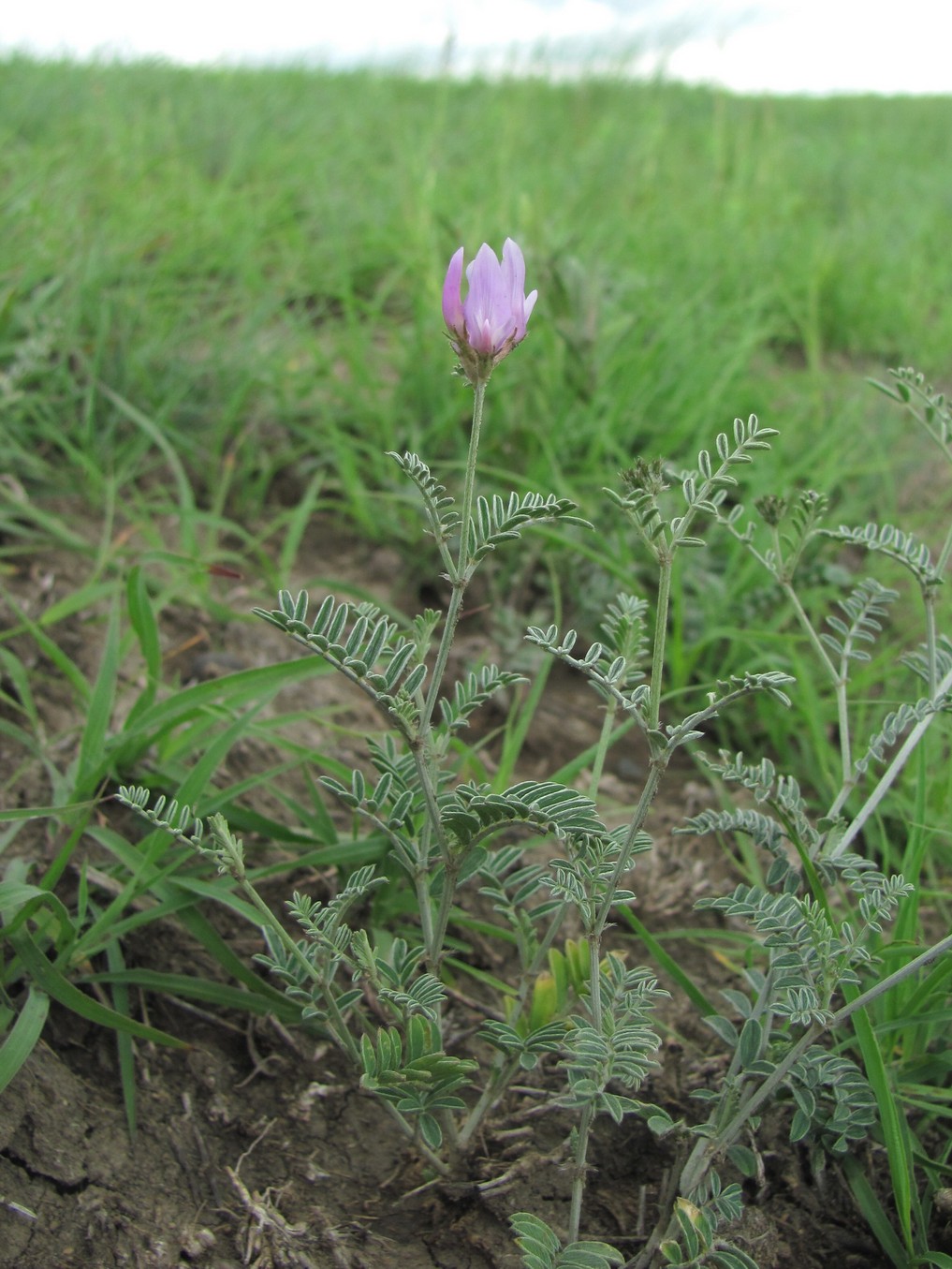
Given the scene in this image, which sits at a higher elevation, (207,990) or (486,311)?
(486,311)

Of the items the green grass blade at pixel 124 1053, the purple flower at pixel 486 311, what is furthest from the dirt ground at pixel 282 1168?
the purple flower at pixel 486 311

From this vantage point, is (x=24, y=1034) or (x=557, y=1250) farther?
(x=24, y=1034)

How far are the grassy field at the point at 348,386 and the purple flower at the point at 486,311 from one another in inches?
10.0

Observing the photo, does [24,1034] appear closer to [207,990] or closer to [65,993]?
[65,993]

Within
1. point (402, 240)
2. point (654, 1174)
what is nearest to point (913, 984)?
point (654, 1174)

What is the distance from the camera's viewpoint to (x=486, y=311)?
106 centimetres

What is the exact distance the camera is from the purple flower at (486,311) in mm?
1062

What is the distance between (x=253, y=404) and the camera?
2.77m

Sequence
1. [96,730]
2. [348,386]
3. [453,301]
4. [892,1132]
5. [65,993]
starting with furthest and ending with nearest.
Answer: [348,386] < [96,730] < [65,993] < [892,1132] < [453,301]

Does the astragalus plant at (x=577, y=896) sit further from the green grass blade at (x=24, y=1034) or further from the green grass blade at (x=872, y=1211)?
the green grass blade at (x=24, y=1034)

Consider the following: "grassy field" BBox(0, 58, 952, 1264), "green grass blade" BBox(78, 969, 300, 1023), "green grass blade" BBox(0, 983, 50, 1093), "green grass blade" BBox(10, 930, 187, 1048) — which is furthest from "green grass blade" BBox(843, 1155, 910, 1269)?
"green grass blade" BBox(0, 983, 50, 1093)

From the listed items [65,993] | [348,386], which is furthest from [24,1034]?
[348,386]

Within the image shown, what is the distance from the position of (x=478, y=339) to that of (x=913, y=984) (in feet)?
3.32

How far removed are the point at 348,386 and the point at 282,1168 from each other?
1.87 meters
